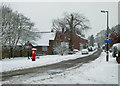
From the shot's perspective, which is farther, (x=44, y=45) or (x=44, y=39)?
(x=44, y=39)

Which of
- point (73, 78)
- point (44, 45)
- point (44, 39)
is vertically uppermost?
point (44, 39)

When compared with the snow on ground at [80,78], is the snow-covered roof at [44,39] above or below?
above

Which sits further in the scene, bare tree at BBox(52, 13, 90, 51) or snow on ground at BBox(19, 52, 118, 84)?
bare tree at BBox(52, 13, 90, 51)

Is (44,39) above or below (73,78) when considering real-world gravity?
above

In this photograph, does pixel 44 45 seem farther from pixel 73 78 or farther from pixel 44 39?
pixel 73 78

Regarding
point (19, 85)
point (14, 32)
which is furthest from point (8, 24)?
point (19, 85)

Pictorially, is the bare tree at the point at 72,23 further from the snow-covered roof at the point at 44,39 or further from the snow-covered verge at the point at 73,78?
the snow-covered verge at the point at 73,78

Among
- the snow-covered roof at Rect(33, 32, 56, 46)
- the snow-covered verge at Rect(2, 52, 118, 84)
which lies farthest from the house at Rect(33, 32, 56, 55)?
the snow-covered verge at Rect(2, 52, 118, 84)

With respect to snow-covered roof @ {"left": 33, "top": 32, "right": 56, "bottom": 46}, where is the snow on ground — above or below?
below

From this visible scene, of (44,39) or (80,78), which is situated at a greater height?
(44,39)

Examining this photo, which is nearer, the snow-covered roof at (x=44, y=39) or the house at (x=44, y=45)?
the house at (x=44, y=45)

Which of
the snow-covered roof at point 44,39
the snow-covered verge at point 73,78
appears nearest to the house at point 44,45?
the snow-covered roof at point 44,39

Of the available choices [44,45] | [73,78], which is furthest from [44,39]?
[73,78]

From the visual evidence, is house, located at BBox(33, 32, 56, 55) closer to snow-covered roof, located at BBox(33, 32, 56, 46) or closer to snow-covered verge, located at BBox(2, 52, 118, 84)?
snow-covered roof, located at BBox(33, 32, 56, 46)
